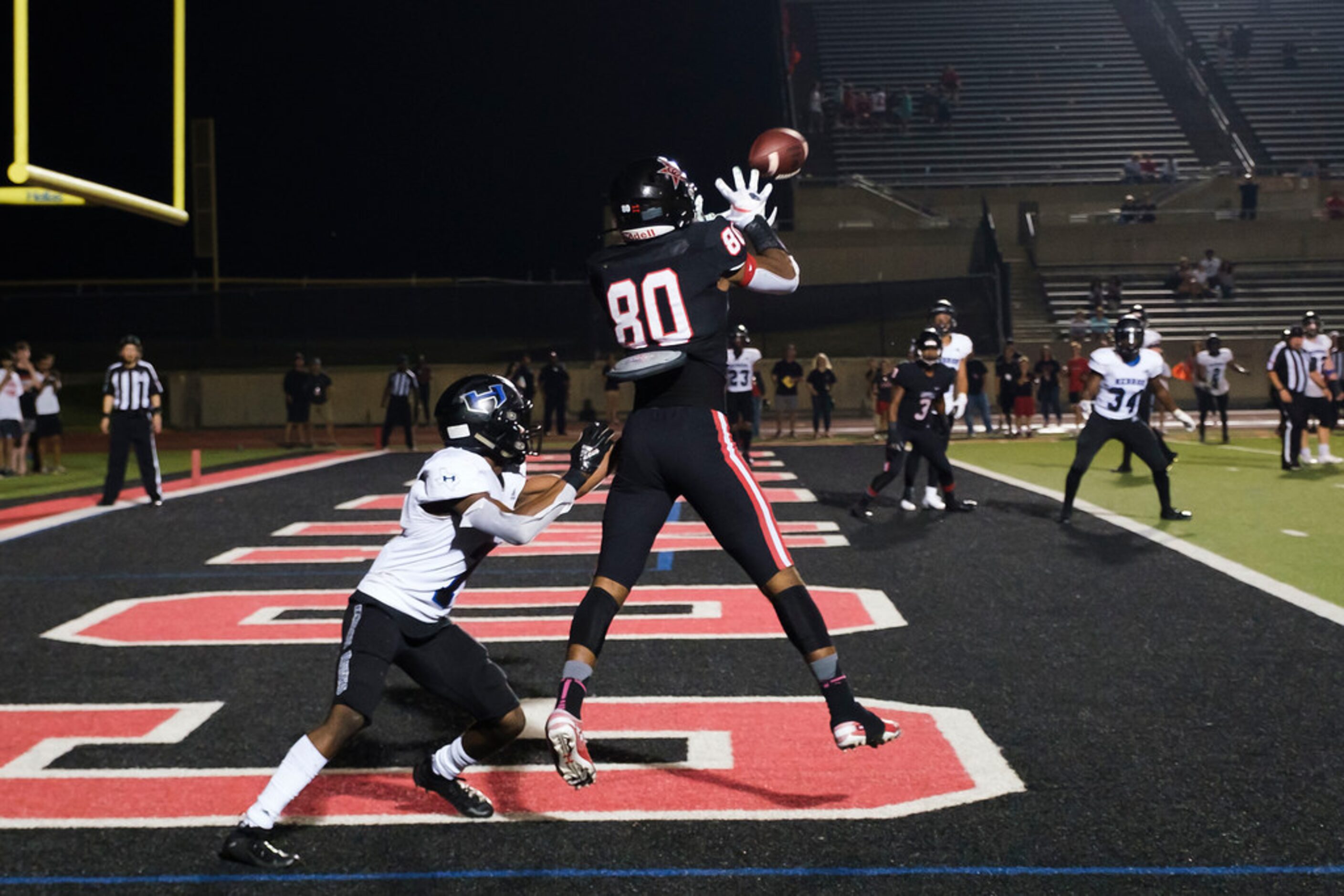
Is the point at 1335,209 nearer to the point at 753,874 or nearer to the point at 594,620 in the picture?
the point at 594,620

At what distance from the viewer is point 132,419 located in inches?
551

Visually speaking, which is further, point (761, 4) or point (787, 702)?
point (761, 4)

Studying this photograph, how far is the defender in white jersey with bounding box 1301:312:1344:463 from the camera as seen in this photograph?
668 inches

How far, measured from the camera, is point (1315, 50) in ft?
139

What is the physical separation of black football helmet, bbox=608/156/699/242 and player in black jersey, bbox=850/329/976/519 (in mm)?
8379

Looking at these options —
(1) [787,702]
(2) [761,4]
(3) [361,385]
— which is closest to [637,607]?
(1) [787,702]

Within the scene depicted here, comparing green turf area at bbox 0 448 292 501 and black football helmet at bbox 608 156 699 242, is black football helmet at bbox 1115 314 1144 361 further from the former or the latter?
green turf area at bbox 0 448 292 501

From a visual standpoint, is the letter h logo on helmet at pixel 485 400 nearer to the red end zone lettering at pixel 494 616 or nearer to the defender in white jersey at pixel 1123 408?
the red end zone lettering at pixel 494 616

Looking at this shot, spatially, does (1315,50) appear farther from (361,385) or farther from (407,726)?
(407,726)

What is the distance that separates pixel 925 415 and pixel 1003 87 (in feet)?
106

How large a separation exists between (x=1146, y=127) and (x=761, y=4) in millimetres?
13249

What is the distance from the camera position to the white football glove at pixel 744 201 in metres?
4.71

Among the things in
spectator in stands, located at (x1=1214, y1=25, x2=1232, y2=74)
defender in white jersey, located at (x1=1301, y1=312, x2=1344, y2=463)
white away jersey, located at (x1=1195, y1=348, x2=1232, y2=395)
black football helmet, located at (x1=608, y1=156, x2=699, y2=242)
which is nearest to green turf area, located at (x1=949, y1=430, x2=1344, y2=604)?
defender in white jersey, located at (x1=1301, y1=312, x2=1344, y2=463)

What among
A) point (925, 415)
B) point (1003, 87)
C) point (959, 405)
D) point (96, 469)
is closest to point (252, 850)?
point (925, 415)
